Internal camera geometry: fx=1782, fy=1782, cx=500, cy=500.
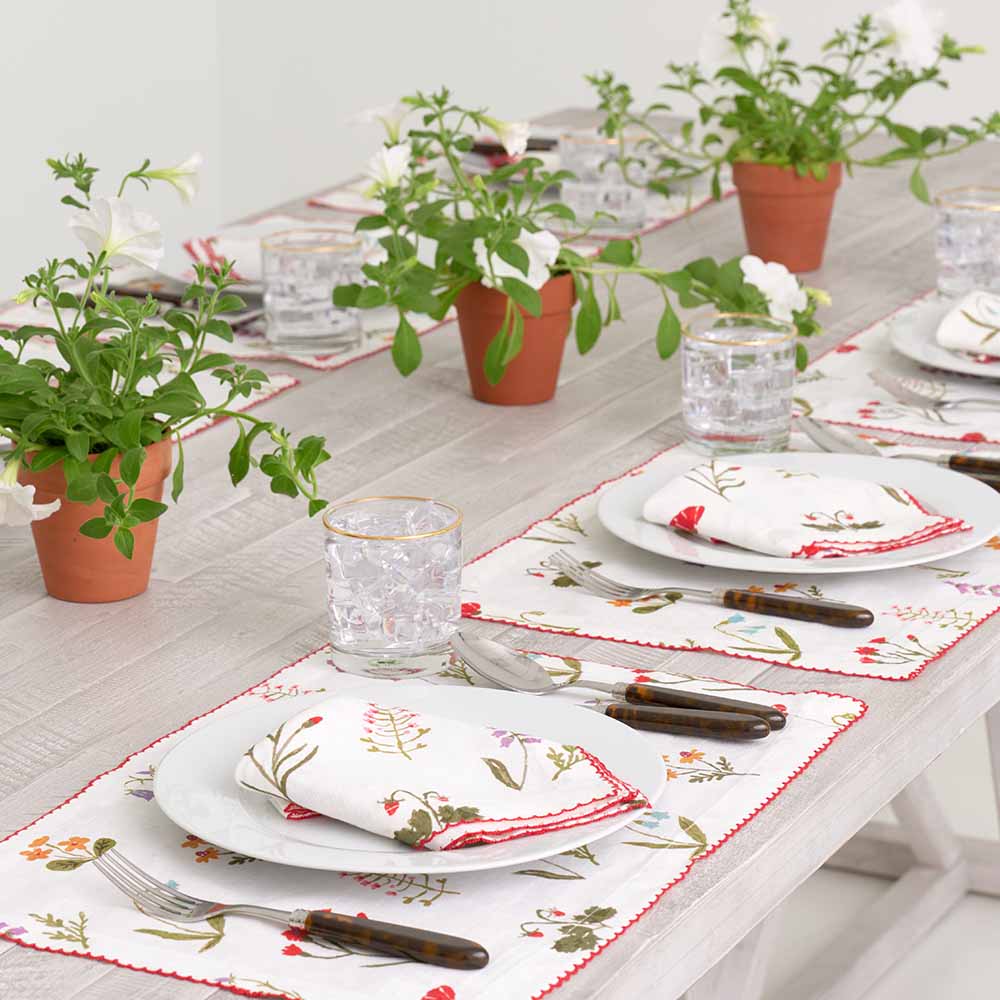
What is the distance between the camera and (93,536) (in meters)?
1.34

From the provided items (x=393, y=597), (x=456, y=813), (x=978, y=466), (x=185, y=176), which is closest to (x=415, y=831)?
(x=456, y=813)

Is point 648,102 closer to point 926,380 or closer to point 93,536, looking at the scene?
point 926,380

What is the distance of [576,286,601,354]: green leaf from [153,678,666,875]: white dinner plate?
766 mm

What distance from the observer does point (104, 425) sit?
137 centimetres

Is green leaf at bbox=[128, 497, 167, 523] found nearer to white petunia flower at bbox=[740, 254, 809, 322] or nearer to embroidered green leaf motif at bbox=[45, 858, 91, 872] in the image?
embroidered green leaf motif at bbox=[45, 858, 91, 872]

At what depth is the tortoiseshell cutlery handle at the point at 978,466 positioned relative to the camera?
158 cm

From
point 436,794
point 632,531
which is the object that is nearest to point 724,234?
point 632,531

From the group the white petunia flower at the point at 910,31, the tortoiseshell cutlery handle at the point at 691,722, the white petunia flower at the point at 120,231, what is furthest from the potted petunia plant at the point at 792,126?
the tortoiseshell cutlery handle at the point at 691,722

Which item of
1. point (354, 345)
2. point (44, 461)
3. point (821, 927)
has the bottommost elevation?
point (821, 927)

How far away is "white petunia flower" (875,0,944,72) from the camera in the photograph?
2.33 metres

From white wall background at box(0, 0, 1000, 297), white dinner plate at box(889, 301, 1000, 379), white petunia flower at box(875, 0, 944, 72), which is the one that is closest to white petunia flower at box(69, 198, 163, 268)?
white dinner plate at box(889, 301, 1000, 379)

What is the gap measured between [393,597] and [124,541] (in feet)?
0.72

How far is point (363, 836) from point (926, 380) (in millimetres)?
1152

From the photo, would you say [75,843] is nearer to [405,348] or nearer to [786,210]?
[405,348]
